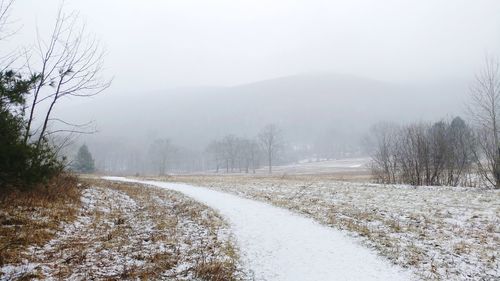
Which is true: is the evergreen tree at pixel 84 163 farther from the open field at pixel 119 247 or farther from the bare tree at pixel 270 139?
the open field at pixel 119 247

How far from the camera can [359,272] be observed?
8328 mm

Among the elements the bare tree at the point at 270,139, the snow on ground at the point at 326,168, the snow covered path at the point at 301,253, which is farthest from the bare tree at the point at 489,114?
the bare tree at the point at 270,139

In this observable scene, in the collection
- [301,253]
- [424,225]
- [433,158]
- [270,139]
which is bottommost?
[301,253]

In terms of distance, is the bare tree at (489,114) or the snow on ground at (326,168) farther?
the snow on ground at (326,168)

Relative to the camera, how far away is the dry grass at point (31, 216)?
28.4 ft

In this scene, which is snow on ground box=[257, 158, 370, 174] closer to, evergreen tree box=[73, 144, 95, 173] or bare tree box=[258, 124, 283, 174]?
bare tree box=[258, 124, 283, 174]

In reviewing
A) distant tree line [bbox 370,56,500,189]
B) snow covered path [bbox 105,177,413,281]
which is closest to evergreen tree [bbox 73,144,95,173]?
distant tree line [bbox 370,56,500,189]

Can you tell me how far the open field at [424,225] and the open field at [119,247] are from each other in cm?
467

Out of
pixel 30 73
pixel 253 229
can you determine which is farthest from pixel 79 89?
pixel 253 229

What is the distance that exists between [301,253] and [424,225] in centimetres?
586

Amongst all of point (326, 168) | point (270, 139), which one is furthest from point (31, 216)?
point (326, 168)

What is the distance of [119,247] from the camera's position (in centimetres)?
972

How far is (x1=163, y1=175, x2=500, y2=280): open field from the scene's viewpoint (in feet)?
29.2

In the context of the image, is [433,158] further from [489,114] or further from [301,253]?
[301,253]
